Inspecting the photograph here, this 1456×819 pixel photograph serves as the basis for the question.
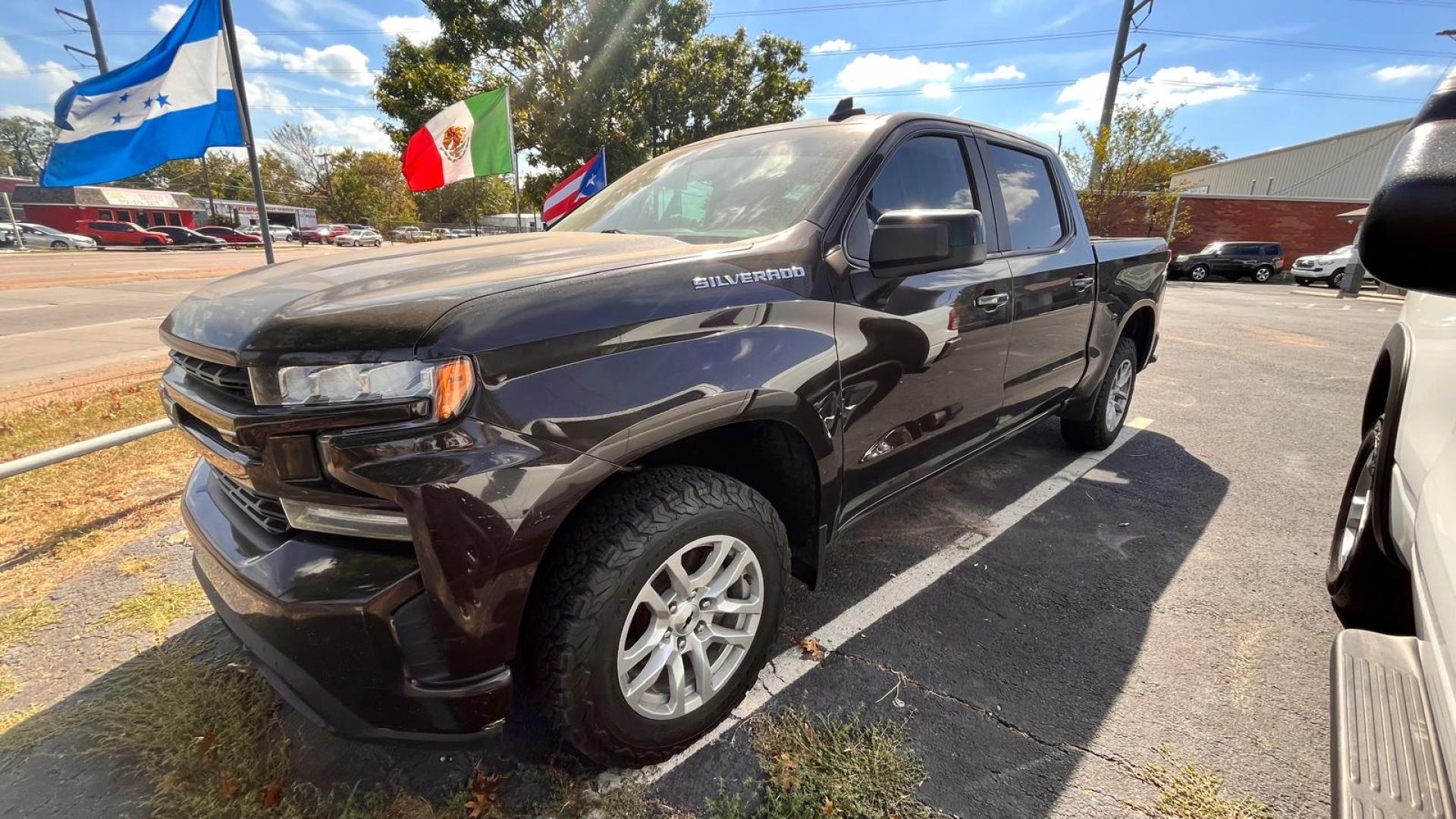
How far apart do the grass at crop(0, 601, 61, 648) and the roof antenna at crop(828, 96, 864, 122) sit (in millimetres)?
3716

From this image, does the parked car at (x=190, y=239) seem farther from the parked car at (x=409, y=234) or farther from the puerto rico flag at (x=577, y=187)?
the puerto rico flag at (x=577, y=187)

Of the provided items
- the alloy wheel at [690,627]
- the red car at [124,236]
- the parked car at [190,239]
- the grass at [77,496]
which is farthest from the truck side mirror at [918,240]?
the red car at [124,236]

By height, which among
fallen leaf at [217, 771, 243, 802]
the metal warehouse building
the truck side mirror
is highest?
the metal warehouse building

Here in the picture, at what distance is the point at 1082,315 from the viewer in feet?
11.9

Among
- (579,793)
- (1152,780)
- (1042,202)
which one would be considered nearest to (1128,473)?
(1042,202)

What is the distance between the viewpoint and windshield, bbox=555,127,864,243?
7.59 ft

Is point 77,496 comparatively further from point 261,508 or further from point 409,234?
point 409,234

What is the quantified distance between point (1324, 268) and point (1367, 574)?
28.5 meters

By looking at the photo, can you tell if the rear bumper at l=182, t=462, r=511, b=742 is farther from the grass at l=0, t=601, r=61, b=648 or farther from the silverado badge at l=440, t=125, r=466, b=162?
the silverado badge at l=440, t=125, r=466, b=162

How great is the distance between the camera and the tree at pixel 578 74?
719 inches

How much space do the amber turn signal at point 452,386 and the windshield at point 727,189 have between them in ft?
3.48

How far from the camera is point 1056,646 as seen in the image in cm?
246

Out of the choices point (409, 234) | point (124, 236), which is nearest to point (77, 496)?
point (124, 236)

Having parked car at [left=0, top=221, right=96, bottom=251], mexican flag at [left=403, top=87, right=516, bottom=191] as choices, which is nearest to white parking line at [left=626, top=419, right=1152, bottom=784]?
mexican flag at [left=403, top=87, right=516, bottom=191]
